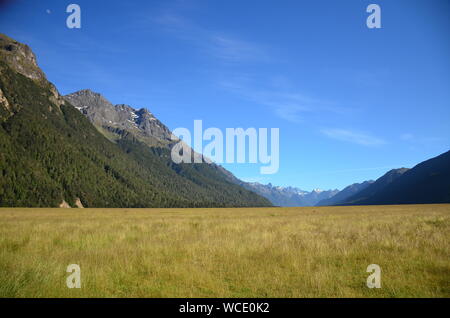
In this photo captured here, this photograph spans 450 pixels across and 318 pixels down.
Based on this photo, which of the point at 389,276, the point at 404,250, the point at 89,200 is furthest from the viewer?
the point at 89,200

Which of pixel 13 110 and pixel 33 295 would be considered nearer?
pixel 33 295

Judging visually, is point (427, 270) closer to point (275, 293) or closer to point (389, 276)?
point (389, 276)

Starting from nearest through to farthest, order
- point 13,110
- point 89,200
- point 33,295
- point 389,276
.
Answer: point 33,295 → point 389,276 → point 89,200 → point 13,110

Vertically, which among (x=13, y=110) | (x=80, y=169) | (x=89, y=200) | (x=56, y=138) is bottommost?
(x=89, y=200)

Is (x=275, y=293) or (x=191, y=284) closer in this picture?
(x=275, y=293)

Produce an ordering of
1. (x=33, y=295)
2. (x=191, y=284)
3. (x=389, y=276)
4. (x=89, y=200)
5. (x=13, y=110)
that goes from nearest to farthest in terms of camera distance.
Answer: (x=33, y=295), (x=191, y=284), (x=389, y=276), (x=89, y=200), (x=13, y=110)

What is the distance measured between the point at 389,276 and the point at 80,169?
188 meters
